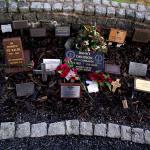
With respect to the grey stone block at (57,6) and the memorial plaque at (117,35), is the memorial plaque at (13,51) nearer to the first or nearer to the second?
the grey stone block at (57,6)

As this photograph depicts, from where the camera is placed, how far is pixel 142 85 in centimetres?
450

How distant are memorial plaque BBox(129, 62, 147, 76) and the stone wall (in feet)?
2.33

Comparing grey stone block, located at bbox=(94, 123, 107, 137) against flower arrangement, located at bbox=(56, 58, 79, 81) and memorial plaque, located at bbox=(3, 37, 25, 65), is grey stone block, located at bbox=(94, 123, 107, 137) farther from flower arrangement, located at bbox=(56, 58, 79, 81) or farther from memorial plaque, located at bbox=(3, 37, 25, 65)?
memorial plaque, located at bbox=(3, 37, 25, 65)

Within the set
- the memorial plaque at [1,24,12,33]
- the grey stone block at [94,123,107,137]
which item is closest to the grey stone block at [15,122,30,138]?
the grey stone block at [94,123,107,137]

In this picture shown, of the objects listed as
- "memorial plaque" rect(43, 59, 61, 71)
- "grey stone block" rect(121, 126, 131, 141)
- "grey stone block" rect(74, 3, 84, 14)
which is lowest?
"grey stone block" rect(121, 126, 131, 141)

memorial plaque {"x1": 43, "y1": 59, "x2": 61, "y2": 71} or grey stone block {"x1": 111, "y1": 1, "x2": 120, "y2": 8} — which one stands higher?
grey stone block {"x1": 111, "y1": 1, "x2": 120, "y2": 8}

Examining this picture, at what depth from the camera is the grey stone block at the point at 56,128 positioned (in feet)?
13.4

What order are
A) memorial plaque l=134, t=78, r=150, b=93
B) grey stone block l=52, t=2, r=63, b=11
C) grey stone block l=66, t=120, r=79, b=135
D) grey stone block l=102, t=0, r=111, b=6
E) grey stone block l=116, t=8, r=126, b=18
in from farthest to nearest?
grey stone block l=102, t=0, r=111, b=6
grey stone block l=116, t=8, r=126, b=18
grey stone block l=52, t=2, r=63, b=11
memorial plaque l=134, t=78, r=150, b=93
grey stone block l=66, t=120, r=79, b=135

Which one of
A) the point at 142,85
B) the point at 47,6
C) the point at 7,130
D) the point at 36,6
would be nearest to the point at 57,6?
the point at 47,6

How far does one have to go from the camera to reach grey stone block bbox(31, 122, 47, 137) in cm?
405

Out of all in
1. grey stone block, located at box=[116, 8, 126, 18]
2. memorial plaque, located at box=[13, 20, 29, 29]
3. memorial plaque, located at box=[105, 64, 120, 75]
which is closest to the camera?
memorial plaque, located at box=[105, 64, 120, 75]

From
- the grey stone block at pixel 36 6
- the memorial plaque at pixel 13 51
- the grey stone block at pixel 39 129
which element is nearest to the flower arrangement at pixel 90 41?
the grey stone block at pixel 36 6

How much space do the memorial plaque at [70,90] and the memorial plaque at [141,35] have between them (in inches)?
56.7

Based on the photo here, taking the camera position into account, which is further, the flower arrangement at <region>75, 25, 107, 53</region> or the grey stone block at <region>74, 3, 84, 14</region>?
the grey stone block at <region>74, 3, 84, 14</region>
